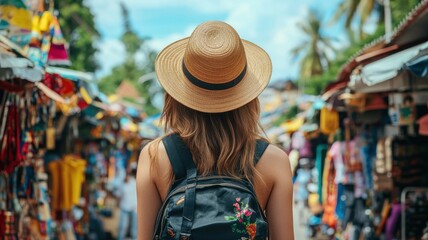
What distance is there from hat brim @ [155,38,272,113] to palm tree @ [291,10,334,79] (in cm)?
5449

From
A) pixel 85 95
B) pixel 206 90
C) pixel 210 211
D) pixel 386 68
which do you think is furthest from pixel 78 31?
pixel 210 211

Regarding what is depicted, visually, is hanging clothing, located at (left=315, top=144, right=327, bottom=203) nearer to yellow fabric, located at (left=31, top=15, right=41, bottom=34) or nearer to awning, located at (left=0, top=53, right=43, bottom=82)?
yellow fabric, located at (left=31, top=15, right=41, bottom=34)

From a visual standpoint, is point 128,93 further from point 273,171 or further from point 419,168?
point 273,171

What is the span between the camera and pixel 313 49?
60188 mm

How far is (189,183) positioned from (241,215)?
238 millimetres

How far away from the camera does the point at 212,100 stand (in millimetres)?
3057

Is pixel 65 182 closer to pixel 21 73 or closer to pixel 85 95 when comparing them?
pixel 85 95

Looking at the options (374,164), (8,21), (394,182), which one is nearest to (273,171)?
(8,21)

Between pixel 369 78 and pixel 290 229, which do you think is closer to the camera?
pixel 290 229

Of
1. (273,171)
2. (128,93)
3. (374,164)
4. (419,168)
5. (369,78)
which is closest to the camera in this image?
(273,171)

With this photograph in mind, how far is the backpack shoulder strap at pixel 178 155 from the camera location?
9.53 feet

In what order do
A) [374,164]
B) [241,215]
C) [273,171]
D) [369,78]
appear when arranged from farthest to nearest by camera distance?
[374,164]
[369,78]
[273,171]
[241,215]

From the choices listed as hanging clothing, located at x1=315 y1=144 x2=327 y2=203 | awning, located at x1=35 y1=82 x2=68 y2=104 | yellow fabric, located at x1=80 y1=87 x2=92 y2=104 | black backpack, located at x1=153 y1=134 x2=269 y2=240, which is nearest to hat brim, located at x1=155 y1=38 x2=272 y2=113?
black backpack, located at x1=153 y1=134 x2=269 y2=240

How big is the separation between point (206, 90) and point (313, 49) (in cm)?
5793
